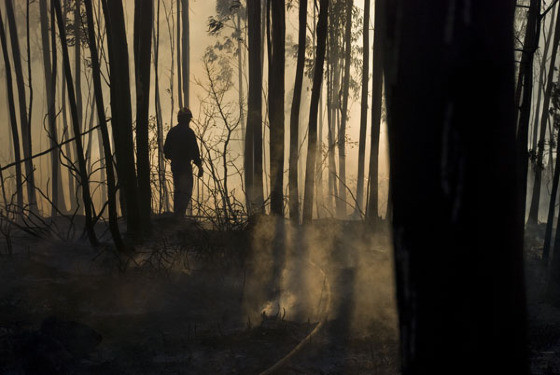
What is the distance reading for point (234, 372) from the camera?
11.7 ft

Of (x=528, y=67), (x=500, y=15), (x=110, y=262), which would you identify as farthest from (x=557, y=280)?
(x=110, y=262)

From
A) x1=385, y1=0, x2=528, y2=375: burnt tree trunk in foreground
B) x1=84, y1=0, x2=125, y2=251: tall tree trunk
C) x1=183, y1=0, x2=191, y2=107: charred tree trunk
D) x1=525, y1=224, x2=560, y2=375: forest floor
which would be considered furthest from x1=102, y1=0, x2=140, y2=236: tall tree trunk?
Answer: x1=183, y1=0, x2=191, y2=107: charred tree trunk

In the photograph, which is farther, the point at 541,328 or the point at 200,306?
the point at 200,306

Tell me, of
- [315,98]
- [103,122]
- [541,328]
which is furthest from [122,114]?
[541,328]

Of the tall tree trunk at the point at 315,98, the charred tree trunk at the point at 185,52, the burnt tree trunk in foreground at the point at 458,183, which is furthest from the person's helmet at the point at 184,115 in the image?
the charred tree trunk at the point at 185,52

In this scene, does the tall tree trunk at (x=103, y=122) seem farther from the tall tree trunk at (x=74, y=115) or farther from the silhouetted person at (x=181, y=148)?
the silhouetted person at (x=181, y=148)

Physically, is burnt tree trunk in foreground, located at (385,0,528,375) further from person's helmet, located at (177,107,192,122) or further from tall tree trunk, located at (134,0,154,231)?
person's helmet, located at (177,107,192,122)

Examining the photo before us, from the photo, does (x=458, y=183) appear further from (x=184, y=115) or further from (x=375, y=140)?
(x=375, y=140)

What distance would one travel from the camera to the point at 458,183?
5.93 ft

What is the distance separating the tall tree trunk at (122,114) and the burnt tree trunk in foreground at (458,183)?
14.9ft

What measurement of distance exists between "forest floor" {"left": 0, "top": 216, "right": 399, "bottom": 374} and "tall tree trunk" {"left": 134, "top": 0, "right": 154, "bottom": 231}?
0.49m

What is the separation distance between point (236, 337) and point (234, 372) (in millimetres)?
646

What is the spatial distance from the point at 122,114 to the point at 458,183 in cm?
496

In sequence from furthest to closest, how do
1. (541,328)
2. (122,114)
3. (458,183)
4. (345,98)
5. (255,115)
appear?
(345,98) → (255,115) → (122,114) → (541,328) → (458,183)
